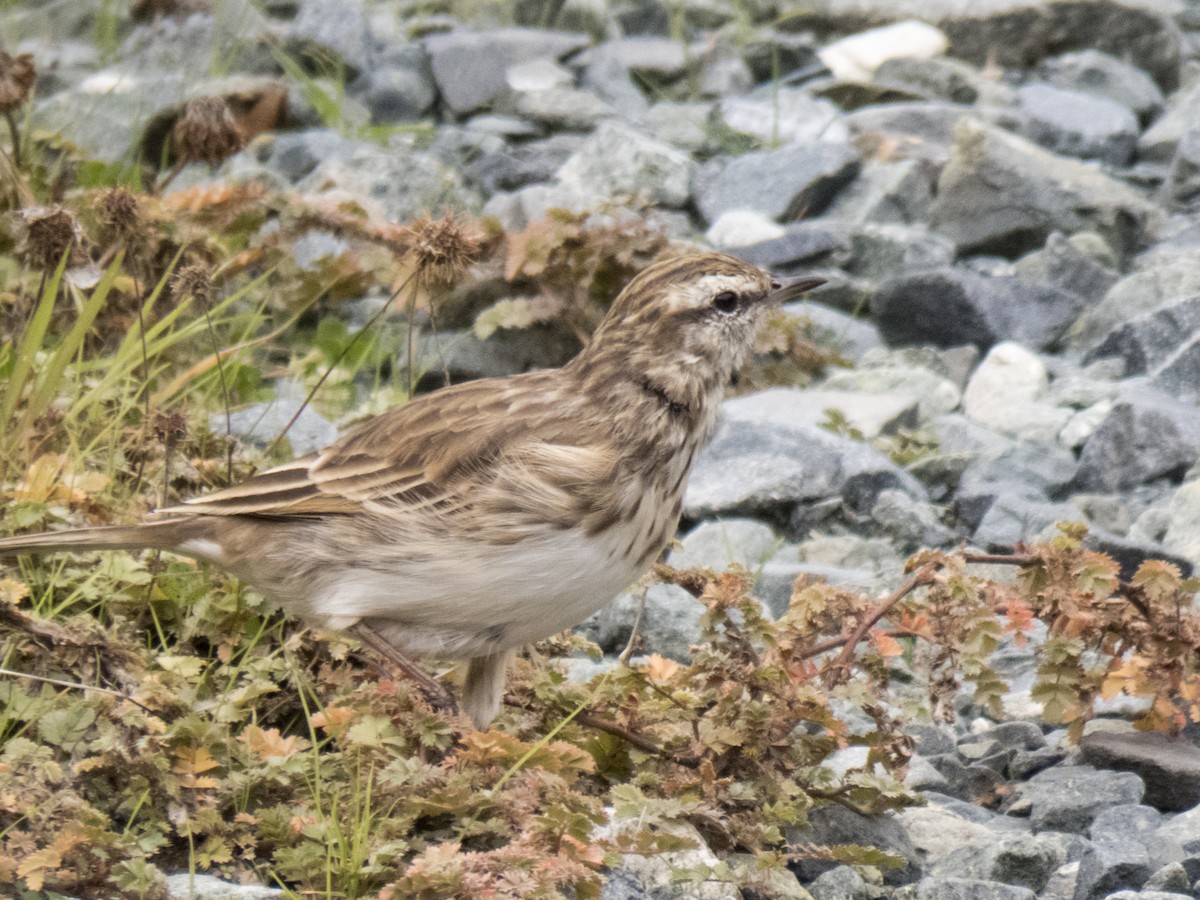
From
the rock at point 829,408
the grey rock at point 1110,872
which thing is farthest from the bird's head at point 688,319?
the rock at point 829,408

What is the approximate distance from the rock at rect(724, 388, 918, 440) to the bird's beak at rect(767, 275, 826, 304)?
73.0 inches

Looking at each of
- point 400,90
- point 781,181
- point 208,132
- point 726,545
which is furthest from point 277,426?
point 400,90

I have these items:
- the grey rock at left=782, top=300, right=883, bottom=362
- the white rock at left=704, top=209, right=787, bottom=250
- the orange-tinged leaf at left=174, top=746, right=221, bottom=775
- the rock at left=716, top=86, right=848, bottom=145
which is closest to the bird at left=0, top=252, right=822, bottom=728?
the orange-tinged leaf at left=174, top=746, right=221, bottom=775

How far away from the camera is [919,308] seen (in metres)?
8.66

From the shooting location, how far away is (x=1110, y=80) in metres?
11.8

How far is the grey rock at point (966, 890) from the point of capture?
4.16 metres

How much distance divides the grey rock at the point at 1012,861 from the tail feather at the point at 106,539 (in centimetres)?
231

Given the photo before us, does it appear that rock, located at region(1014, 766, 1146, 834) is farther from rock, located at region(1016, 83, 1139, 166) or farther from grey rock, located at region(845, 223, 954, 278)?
rock, located at region(1016, 83, 1139, 166)

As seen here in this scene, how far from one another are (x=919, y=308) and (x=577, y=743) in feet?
15.0

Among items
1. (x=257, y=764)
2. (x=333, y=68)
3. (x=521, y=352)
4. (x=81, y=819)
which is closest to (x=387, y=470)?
(x=257, y=764)

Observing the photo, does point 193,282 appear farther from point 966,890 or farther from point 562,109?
point 562,109

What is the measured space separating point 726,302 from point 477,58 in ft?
21.4

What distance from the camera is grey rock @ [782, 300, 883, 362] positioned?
852 centimetres

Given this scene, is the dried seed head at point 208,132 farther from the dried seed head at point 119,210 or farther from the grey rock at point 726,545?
the grey rock at point 726,545
